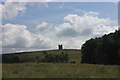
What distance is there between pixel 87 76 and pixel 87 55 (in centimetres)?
5516

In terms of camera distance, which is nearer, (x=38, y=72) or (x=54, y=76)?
(x=54, y=76)

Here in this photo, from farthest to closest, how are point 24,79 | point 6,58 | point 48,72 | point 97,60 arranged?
point 6,58 → point 97,60 → point 48,72 → point 24,79

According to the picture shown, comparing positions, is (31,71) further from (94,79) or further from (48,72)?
(94,79)

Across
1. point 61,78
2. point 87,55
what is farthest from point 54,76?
point 87,55

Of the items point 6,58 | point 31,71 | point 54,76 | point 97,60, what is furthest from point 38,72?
point 6,58

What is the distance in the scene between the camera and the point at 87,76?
26.5m

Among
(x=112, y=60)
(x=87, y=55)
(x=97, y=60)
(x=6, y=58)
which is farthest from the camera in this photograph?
(x=6, y=58)

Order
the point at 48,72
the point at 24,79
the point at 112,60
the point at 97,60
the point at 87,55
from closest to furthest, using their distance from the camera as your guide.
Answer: the point at 24,79, the point at 48,72, the point at 112,60, the point at 97,60, the point at 87,55

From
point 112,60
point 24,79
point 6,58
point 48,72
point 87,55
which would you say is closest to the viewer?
point 24,79

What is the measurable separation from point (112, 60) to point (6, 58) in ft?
248

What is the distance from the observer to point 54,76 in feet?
87.8

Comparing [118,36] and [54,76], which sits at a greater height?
[118,36]

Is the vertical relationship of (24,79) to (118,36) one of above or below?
below

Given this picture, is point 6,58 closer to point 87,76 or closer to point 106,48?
point 106,48
